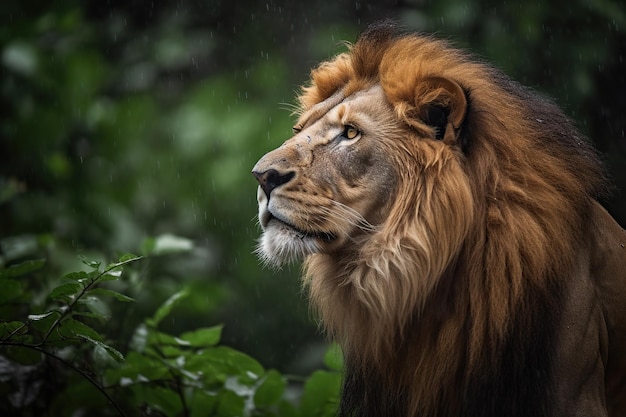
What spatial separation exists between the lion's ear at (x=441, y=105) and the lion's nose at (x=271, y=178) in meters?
0.43

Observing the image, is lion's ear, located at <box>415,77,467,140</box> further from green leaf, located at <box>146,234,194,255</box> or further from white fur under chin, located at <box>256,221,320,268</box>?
green leaf, located at <box>146,234,194,255</box>

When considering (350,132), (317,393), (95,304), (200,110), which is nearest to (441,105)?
(350,132)

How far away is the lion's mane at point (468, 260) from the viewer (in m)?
2.53

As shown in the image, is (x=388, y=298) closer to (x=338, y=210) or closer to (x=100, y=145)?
(x=338, y=210)

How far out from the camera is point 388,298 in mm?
2615

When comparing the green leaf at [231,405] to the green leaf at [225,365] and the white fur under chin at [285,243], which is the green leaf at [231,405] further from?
the white fur under chin at [285,243]

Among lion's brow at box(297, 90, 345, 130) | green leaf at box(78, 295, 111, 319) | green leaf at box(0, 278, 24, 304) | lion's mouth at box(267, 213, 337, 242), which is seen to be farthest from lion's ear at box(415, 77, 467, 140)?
green leaf at box(0, 278, 24, 304)

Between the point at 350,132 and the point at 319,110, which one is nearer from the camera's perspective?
the point at 350,132

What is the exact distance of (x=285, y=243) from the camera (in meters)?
2.62

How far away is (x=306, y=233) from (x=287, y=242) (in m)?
0.06

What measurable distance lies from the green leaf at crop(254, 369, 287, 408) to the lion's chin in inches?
27.5

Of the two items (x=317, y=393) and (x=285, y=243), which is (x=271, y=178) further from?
(x=317, y=393)

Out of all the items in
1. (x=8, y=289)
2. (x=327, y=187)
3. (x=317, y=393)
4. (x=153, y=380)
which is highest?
(x=327, y=187)

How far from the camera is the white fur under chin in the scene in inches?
103
